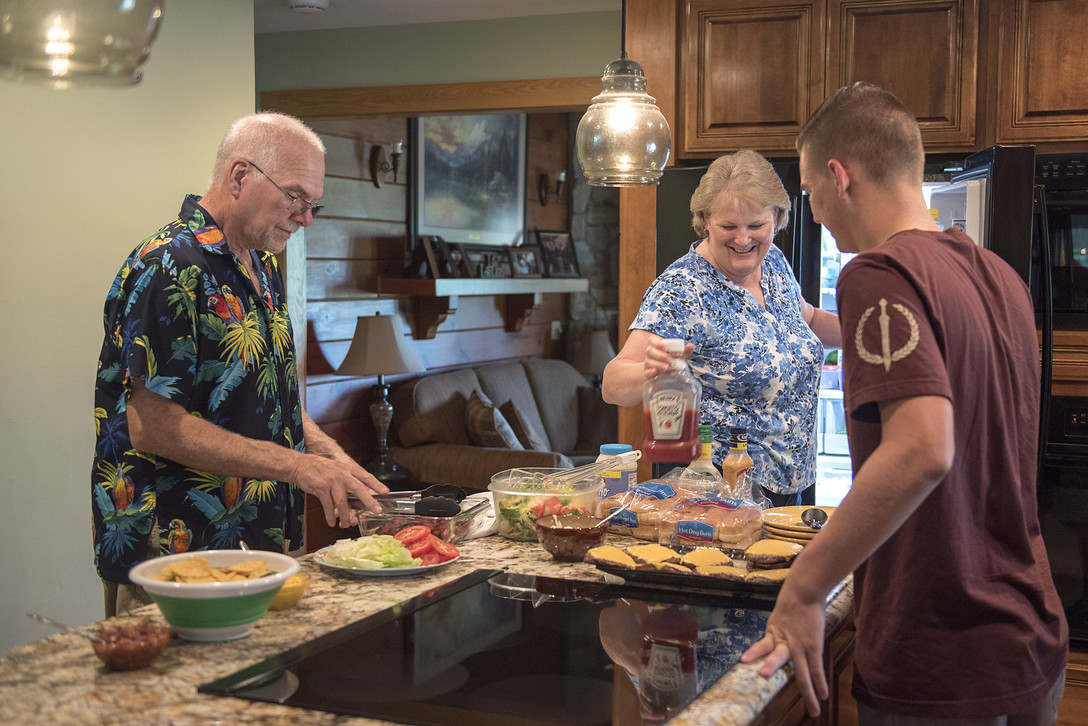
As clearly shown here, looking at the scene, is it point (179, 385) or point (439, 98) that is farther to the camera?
point (439, 98)

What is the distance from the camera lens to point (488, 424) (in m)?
5.34

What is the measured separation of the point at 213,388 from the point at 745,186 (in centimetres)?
124

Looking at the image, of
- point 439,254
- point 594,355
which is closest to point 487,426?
point 439,254

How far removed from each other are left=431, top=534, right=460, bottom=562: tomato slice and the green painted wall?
127 inches

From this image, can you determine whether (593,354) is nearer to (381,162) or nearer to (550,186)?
(550,186)

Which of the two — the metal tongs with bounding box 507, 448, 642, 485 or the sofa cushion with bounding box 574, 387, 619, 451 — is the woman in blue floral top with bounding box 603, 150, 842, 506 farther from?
the sofa cushion with bounding box 574, 387, 619, 451

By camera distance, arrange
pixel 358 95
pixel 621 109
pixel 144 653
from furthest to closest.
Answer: pixel 358 95 < pixel 621 109 < pixel 144 653

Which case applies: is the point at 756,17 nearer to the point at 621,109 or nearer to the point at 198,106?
the point at 621,109

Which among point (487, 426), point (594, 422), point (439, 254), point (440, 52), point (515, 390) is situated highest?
point (440, 52)

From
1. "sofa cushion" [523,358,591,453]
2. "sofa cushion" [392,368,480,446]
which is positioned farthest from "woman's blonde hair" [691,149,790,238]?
"sofa cushion" [523,358,591,453]

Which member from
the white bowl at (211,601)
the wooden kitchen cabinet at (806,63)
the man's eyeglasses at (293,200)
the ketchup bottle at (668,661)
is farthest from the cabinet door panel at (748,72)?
the white bowl at (211,601)

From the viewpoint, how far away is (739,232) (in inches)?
92.8

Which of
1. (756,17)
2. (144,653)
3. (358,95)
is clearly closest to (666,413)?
(144,653)

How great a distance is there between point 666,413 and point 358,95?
3.48 meters
